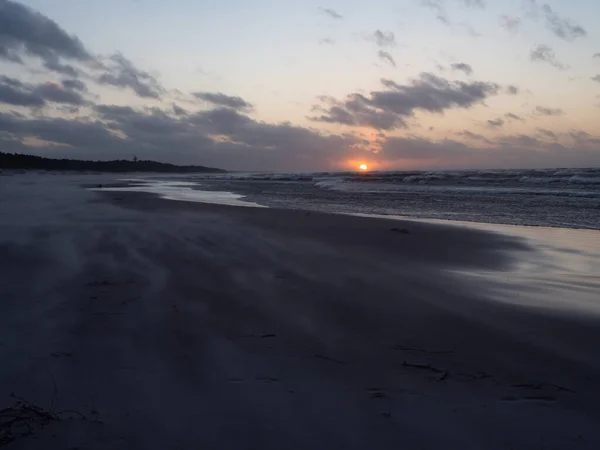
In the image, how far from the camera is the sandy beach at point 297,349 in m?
2.76

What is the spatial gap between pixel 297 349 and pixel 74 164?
11172 cm

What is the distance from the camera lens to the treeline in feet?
274

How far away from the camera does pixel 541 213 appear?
15.5 m

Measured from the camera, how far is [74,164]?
10325 cm

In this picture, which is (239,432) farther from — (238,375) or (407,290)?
(407,290)

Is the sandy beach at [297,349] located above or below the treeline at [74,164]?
below

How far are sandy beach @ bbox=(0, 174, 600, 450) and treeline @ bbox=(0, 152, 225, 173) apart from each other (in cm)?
8579

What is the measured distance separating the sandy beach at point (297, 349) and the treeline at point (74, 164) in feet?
281

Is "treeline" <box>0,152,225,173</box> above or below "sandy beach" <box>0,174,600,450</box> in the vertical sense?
above

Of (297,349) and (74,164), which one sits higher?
(74,164)

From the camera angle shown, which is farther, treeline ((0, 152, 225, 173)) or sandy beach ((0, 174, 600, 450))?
treeline ((0, 152, 225, 173))

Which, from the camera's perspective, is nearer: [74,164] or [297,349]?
[297,349]

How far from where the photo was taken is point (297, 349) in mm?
3947

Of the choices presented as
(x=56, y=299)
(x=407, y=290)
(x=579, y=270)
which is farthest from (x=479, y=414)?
(x=579, y=270)
